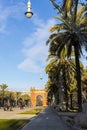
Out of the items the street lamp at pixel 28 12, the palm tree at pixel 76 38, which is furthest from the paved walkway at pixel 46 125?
the street lamp at pixel 28 12

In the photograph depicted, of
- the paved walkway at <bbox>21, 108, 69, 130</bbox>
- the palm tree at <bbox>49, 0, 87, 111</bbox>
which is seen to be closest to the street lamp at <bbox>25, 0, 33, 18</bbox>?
the paved walkway at <bbox>21, 108, 69, 130</bbox>

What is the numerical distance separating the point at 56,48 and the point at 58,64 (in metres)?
14.7

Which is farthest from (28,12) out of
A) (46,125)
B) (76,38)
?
(76,38)

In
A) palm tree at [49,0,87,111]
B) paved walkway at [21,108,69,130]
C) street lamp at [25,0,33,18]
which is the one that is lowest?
paved walkway at [21,108,69,130]

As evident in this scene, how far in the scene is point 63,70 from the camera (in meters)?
54.0

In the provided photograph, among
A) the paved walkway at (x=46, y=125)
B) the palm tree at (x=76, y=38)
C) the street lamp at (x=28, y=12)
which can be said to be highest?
the palm tree at (x=76, y=38)

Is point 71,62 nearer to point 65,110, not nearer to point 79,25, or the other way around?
point 65,110

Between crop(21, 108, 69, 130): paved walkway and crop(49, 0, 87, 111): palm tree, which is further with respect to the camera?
crop(49, 0, 87, 111): palm tree

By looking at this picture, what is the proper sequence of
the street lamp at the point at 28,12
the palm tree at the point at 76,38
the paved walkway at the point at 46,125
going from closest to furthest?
the street lamp at the point at 28,12, the paved walkway at the point at 46,125, the palm tree at the point at 76,38

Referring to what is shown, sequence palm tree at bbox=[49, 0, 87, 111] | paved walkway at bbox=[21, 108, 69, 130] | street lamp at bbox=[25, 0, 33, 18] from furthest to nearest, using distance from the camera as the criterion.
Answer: palm tree at bbox=[49, 0, 87, 111] < paved walkway at bbox=[21, 108, 69, 130] < street lamp at bbox=[25, 0, 33, 18]

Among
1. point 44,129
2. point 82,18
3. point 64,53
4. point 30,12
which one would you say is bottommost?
point 44,129

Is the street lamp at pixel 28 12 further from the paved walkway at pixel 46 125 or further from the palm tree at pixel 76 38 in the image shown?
the palm tree at pixel 76 38

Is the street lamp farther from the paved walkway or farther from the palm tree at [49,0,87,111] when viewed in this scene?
the palm tree at [49,0,87,111]

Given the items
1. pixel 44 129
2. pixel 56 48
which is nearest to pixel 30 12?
pixel 44 129
